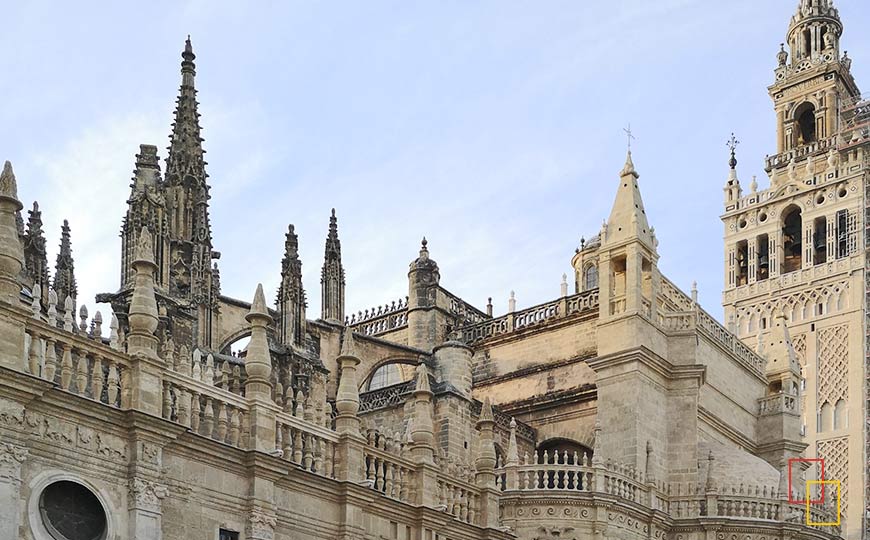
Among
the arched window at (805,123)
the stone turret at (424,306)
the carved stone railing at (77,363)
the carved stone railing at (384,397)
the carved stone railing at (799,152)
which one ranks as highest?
the arched window at (805,123)

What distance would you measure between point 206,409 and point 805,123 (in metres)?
46.5

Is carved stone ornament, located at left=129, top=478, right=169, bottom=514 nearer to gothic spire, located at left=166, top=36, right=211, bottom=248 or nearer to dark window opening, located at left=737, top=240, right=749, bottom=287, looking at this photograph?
gothic spire, located at left=166, top=36, right=211, bottom=248

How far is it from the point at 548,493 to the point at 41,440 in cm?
1495

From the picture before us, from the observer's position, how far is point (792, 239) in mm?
58156

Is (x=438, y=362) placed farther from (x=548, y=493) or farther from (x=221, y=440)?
(x=221, y=440)

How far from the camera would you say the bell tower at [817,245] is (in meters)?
52.6

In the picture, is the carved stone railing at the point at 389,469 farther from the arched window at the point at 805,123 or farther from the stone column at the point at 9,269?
the arched window at the point at 805,123

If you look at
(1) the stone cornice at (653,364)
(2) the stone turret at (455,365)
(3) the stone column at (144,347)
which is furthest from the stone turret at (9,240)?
(1) the stone cornice at (653,364)

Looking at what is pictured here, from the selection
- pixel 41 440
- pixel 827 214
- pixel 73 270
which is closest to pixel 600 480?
pixel 73 270

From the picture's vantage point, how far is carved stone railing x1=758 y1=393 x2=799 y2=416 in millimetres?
39844

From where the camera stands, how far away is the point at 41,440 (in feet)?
54.5

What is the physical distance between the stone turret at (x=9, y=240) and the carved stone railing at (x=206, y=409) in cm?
259

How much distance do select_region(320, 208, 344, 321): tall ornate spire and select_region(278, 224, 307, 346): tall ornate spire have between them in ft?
12.4

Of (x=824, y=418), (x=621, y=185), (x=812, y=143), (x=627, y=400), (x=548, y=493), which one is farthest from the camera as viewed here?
(x=812, y=143)
